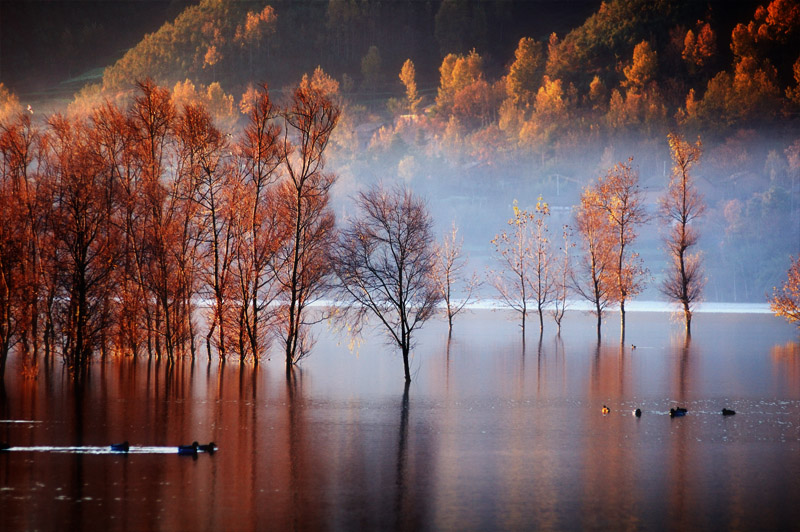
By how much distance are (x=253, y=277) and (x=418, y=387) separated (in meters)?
6.89

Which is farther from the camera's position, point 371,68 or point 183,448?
point 371,68

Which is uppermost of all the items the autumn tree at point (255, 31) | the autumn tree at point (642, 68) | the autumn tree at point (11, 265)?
the autumn tree at point (255, 31)

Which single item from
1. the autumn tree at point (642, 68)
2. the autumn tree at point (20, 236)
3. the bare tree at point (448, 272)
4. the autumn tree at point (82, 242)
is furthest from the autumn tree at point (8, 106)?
the autumn tree at point (642, 68)

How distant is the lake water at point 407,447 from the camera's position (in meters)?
12.4

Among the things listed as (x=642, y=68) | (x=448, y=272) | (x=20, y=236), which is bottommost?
(x=448, y=272)

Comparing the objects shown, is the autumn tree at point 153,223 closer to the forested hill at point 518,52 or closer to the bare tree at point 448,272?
the bare tree at point 448,272

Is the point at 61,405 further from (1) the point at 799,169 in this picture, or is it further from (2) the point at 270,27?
(2) the point at 270,27

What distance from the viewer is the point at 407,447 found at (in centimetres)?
1697

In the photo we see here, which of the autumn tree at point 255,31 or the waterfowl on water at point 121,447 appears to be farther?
the autumn tree at point 255,31

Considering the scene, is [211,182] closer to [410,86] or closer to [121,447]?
[121,447]

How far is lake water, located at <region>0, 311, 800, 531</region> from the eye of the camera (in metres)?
12.4

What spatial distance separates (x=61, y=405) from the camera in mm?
20812

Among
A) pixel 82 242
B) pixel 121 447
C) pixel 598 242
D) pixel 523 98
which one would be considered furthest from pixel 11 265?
pixel 523 98

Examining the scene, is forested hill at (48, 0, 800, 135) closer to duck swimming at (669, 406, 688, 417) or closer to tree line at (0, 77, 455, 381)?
tree line at (0, 77, 455, 381)
